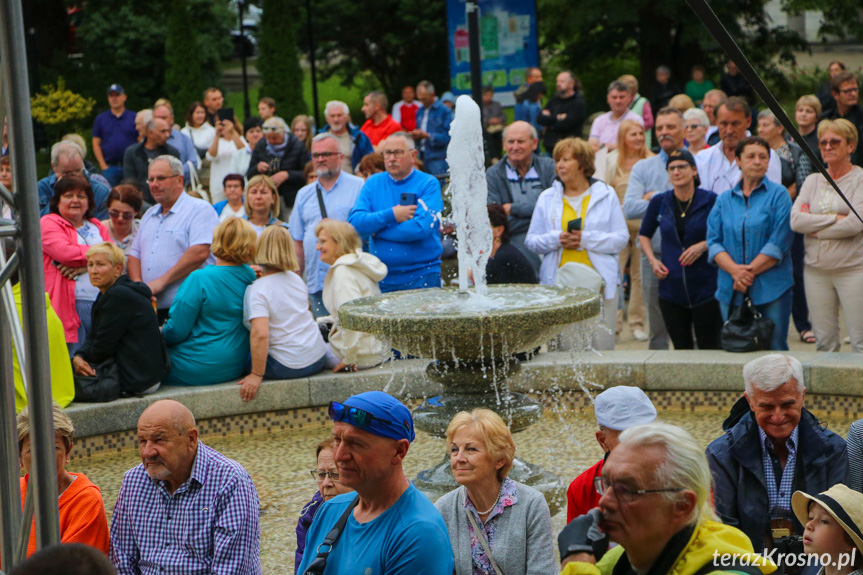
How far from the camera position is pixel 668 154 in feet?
32.8

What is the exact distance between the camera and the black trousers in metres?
8.94

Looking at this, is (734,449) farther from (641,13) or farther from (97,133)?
(641,13)

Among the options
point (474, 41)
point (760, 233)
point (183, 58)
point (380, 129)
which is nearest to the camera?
point (760, 233)

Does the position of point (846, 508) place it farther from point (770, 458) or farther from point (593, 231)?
point (593, 231)

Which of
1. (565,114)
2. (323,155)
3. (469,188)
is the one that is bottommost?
(469,188)

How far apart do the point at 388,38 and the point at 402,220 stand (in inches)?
829

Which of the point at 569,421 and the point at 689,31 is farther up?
the point at 689,31

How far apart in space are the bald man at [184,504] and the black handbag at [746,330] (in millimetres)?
4802

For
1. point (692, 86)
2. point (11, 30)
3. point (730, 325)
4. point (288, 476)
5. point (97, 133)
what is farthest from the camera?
point (692, 86)

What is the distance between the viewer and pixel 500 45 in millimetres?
20250

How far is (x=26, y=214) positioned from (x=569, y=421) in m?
6.13

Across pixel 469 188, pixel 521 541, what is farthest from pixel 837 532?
pixel 469 188

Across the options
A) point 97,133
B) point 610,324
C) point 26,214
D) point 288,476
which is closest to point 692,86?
point 97,133

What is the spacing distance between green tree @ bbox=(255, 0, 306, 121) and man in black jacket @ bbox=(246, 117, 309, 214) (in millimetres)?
12523
